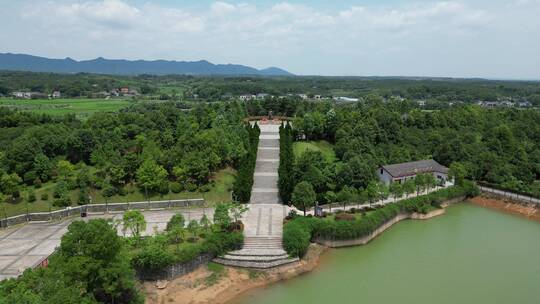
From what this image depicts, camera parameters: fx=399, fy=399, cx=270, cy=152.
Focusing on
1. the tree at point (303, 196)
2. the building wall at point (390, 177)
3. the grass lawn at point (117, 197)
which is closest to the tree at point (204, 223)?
the grass lawn at point (117, 197)

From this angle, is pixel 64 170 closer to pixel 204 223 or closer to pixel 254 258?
pixel 204 223

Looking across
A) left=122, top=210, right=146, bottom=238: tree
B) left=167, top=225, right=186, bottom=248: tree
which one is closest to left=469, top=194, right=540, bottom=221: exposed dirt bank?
left=167, top=225, right=186, bottom=248: tree

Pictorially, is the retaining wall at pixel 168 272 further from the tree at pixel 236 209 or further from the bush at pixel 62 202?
the bush at pixel 62 202

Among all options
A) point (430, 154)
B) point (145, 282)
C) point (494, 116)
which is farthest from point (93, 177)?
point (494, 116)

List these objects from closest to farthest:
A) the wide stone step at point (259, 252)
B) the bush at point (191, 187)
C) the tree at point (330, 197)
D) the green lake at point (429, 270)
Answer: the green lake at point (429, 270) → the wide stone step at point (259, 252) → the tree at point (330, 197) → the bush at point (191, 187)

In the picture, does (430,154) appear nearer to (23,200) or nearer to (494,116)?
(494,116)

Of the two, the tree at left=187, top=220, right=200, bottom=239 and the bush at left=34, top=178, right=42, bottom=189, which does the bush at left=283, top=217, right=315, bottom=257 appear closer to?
the tree at left=187, top=220, right=200, bottom=239
